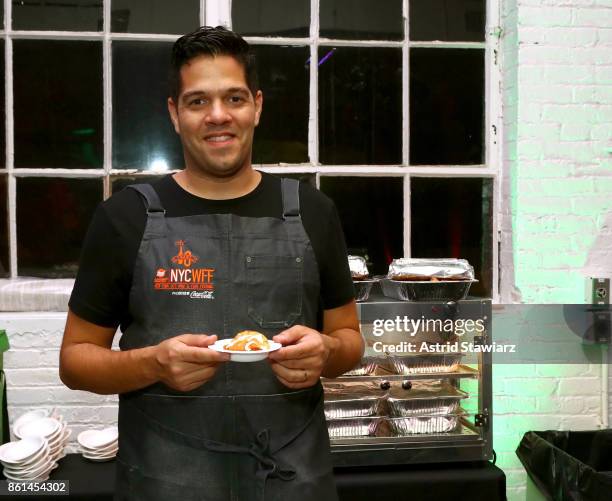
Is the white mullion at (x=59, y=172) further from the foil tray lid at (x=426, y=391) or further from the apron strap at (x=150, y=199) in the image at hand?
the apron strap at (x=150, y=199)

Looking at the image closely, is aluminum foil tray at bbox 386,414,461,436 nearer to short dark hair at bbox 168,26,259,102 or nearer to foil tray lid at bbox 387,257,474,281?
foil tray lid at bbox 387,257,474,281

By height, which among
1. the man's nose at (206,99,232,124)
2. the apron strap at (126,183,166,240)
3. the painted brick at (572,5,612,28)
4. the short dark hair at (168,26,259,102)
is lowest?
the apron strap at (126,183,166,240)

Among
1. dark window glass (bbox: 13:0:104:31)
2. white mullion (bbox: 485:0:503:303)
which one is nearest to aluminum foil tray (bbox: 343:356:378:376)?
white mullion (bbox: 485:0:503:303)

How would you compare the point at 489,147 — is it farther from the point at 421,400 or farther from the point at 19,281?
the point at 19,281

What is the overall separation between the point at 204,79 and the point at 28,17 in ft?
7.07

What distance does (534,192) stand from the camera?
3219 millimetres

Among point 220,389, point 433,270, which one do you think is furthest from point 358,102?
point 220,389

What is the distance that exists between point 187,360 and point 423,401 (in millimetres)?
1543

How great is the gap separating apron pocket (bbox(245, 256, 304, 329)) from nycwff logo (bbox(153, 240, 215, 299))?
0.08m

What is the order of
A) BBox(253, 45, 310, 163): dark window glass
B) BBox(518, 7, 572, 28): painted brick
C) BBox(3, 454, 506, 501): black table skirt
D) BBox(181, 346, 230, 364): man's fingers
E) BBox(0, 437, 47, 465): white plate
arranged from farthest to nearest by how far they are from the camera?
BBox(253, 45, 310, 163): dark window glass
BBox(518, 7, 572, 28): painted brick
BBox(3, 454, 506, 501): black table skirt
BBox(0, 437, 47, 465): white plate
BBox(181, 346, 230, 364): man's fingers

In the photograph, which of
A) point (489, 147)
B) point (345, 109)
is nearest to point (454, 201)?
point (489, 147)

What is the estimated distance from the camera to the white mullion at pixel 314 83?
3.33m

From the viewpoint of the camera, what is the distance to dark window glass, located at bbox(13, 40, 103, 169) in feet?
10.6

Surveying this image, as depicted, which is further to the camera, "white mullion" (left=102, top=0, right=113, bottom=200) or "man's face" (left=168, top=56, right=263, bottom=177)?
"white mullion" (left=102, top=0, right=113, bottom=200)
